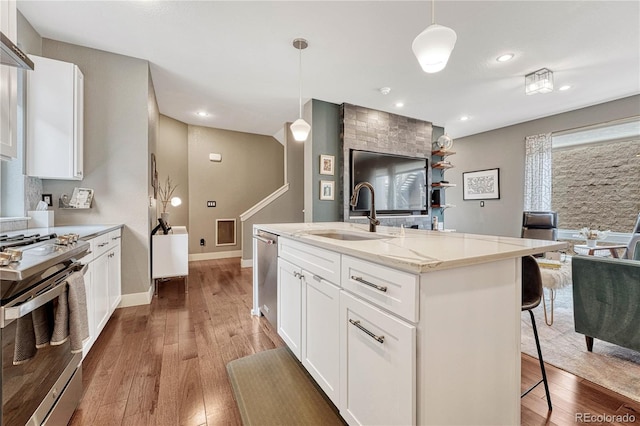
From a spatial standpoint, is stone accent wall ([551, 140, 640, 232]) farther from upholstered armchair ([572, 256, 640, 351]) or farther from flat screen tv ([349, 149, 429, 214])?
upholstered armchair ([572, 256, 640, 351])

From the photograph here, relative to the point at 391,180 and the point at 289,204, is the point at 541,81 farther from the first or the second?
the point at 289,204

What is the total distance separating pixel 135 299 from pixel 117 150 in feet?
5.31

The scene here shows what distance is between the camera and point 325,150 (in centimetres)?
419

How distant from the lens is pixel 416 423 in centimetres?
90

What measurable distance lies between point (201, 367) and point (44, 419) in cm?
80

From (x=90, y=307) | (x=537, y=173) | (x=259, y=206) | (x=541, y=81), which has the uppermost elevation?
(x=541, y=81)

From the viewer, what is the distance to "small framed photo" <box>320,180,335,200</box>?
4.16 m

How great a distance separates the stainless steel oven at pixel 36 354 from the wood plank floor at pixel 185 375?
0.26 meters

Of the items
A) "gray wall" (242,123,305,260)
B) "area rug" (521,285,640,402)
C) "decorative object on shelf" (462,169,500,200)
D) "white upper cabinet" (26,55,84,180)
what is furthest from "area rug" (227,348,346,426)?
"decorative object on shelf" (462,169,500,200)

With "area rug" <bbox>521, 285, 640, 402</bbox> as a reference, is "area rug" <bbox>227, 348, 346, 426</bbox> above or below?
below

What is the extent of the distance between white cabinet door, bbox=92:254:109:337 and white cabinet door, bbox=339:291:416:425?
193cm

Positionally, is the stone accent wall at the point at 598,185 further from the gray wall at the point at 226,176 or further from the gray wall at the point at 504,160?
the gray wall at the point at 226,176

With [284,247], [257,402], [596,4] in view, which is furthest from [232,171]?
[596,4]

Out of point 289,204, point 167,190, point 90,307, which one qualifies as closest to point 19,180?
point 90,307
